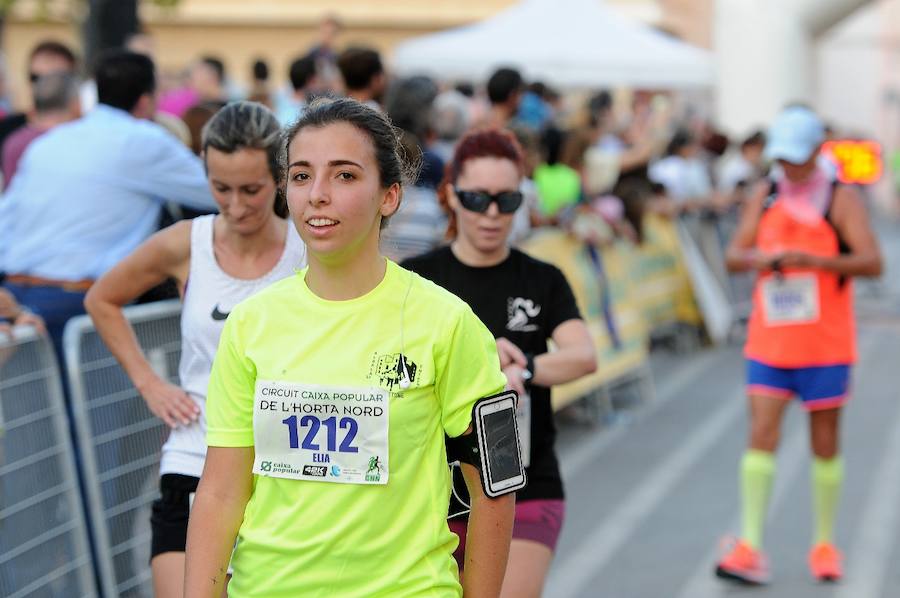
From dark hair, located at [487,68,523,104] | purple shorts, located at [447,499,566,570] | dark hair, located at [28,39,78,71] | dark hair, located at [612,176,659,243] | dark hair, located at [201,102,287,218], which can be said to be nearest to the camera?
dark hair, located at [201,102,287,218]

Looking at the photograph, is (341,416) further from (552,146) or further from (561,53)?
(561,53)

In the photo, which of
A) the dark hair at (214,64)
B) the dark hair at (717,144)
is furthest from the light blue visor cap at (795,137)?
the dark hair at (717,144)

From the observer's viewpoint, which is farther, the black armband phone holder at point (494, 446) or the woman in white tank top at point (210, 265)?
the woman in white tank top at point (210, 265)

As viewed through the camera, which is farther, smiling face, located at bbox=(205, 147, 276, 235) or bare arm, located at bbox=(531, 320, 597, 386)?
bare arm, located at bbox=(531, 320, 597, 386)

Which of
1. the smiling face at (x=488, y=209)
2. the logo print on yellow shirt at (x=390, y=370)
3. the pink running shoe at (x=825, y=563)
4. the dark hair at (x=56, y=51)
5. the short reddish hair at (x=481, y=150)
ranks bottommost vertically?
the pink running shoe at (x=825, y=563)

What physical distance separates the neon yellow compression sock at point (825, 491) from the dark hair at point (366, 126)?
4.41 meters

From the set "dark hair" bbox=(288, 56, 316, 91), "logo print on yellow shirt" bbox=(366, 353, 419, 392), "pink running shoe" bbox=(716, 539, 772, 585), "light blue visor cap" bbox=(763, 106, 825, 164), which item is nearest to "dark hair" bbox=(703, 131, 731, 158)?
"dark hair" bbox=(288, 56, 316, 91)

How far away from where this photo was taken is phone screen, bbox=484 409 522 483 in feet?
10.1

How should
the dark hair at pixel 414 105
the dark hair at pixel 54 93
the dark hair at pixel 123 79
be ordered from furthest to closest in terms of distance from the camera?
the dark hair at pixel 414 105 < the dark hair at pixel 54 93 < the dark hair at pixel 123 79

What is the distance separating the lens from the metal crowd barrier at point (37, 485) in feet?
16.5

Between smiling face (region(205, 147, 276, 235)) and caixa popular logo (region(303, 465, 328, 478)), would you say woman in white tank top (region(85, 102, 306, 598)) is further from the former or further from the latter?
caixa popular logo (region(303, 465, 328, 478))

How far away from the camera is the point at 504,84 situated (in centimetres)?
959

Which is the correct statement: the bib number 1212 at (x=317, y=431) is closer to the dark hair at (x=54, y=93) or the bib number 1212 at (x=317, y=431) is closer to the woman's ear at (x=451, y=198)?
the woman's ear at (x=451, y=198)

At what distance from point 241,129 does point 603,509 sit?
4765 millimetres
